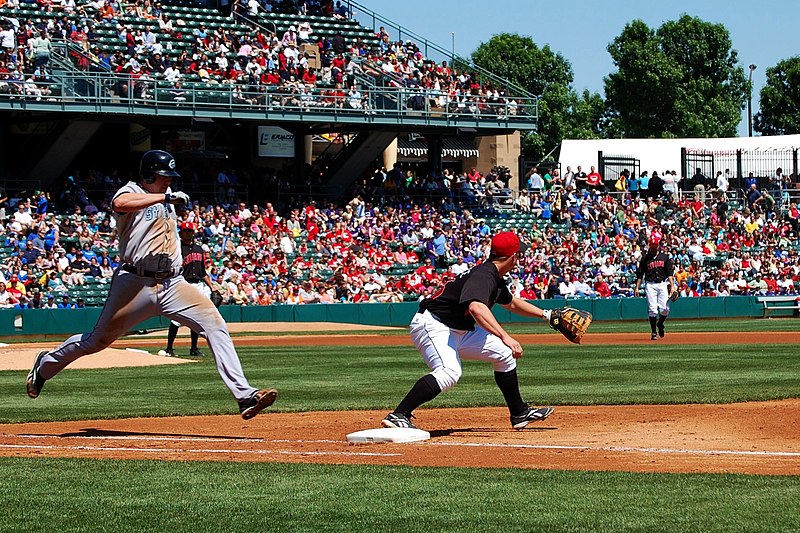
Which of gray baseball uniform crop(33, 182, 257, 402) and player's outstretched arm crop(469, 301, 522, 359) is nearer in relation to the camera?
player's outstretched arm crop(469, 301, 522, 359)

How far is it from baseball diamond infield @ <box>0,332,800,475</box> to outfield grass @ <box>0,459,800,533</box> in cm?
58

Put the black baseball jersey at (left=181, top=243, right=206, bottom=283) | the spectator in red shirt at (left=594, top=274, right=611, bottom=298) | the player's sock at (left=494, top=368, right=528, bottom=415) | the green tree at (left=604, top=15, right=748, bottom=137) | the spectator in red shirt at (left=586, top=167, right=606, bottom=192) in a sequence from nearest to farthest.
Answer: the player's sock at (left=494, top=368, right=528, bottom=415)
the black baseball jersey at (left=181, top=243, right=206, bottom=283)
the spectator in red shirt at (left=594, top=274, right=611, bottom=298)
the spectator in red shirt at (left=586, top=167, right=606, bottom=192)
the green tree at (left=604, top=15, right=748, bottom=137)

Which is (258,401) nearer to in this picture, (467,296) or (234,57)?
(467,296)

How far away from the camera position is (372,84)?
124 ft

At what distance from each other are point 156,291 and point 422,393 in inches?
80.7

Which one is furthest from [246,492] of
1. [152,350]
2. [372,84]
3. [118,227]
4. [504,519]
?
[372,84]

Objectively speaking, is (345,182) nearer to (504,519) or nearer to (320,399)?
(320,399)

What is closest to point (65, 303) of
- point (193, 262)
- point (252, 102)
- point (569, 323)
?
point (252, 102)

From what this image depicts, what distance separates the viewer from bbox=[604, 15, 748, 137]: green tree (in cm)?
8300

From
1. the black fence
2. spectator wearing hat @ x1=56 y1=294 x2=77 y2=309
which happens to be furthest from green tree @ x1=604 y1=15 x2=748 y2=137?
spectator wearing hat @ x1=56 y1=294 x2=77 y2=309

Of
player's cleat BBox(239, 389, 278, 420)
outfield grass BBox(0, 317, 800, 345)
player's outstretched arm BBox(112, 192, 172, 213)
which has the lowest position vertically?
outfield grass BBox(0, 317, 800, 345)

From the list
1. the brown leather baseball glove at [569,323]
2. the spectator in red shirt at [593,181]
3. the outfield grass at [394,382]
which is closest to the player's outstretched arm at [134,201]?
the brown leather baseball glove at [569,323]

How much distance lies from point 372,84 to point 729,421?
1134 inches

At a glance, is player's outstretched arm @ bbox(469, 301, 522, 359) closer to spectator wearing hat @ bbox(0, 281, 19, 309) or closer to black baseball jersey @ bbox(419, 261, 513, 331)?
black baseball jersey @ bbox(419, 261, 513, 331)
